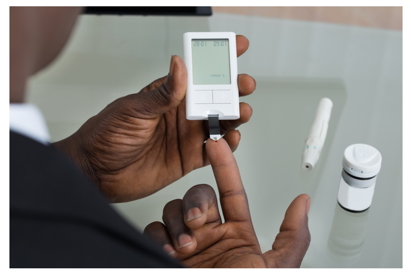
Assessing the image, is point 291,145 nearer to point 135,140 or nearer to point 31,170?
point 135,140

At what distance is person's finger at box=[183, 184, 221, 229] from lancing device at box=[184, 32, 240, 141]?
11 cm

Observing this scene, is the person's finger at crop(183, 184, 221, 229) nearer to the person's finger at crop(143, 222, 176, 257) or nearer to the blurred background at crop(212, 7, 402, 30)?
the person's finger at crop(143, 222, 176, 257)

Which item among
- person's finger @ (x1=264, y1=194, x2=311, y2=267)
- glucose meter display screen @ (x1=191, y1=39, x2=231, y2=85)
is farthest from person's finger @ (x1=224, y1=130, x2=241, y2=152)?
person's finger @ (x1=264, y1=194, x2=311, y2=267)

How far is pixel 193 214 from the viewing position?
64cm

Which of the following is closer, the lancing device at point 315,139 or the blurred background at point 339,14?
the lancing device at point 315,139

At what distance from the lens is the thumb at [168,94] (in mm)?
693

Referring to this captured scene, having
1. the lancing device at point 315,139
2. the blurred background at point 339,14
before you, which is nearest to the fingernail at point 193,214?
the lancing device at point 315,139

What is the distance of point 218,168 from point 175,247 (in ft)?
0.47

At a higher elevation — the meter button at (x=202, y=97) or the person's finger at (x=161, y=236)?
the meter button at (x=202, y=97)

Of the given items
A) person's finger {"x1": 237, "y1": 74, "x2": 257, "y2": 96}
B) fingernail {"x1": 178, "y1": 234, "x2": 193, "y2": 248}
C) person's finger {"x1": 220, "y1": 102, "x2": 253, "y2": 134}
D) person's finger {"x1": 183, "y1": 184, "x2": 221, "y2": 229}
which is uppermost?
person's finger {"x1": 237, "y1": 74, "x2": 257, "y2": 96}

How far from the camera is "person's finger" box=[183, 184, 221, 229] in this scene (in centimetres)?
64

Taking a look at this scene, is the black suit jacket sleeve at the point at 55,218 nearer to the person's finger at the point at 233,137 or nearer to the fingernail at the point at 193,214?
the fingernail at the point at 193,214

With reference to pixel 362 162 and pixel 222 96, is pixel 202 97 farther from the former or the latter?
pixel 362 162

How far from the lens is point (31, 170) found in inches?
12.9
